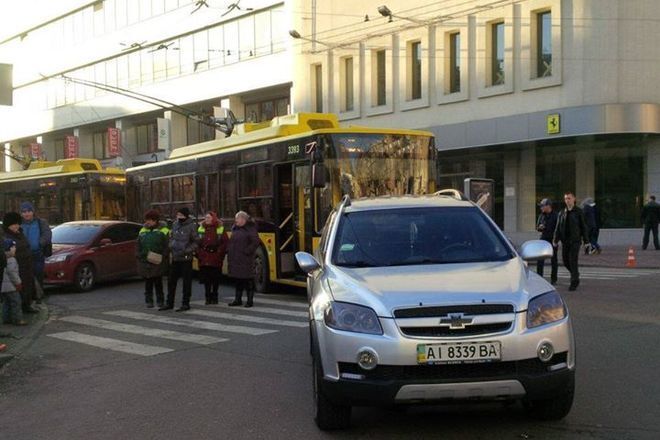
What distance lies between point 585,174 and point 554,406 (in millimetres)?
22802

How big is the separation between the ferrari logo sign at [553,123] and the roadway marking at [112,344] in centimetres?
1917

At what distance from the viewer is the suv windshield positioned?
595 cm

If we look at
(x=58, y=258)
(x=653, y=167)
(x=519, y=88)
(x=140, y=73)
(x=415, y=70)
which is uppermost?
(x=140, y=73)

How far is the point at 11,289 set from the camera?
1063 centimetres

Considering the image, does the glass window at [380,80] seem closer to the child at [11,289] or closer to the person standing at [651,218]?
the person standing at [651,218]

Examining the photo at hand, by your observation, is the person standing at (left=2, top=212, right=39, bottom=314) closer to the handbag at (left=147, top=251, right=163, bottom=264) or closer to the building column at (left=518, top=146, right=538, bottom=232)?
the handbag at (left=147, top=251, right=163, bottom=264)

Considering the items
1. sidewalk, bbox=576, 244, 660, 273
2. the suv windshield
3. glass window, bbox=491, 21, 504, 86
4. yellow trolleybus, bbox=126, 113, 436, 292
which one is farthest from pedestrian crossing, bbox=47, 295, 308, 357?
glass window, bbox=491, 21, 504, 86

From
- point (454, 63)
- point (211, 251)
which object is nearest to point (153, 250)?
point (211, 251)

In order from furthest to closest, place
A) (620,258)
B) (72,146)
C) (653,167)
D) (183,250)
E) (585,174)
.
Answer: (72,146), (585,174), (653,167), (620,258), (183,250)

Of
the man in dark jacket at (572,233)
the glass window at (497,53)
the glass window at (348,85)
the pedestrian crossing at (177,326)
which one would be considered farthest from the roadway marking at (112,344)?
the glass window at (348,85)

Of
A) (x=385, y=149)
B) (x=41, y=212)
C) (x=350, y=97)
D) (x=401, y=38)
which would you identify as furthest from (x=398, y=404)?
(x=350, y=97)

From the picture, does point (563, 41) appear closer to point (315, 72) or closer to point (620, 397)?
point (315, 72)

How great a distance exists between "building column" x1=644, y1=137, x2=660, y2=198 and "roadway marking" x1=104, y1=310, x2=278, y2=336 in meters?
19.0

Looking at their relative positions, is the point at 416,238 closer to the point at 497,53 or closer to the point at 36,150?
the point at 497,53
